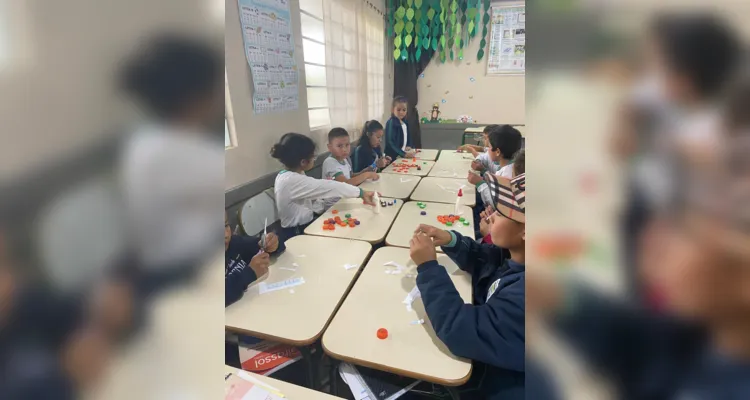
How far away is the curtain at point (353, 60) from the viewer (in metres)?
3.20

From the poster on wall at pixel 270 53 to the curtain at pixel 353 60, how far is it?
63cm

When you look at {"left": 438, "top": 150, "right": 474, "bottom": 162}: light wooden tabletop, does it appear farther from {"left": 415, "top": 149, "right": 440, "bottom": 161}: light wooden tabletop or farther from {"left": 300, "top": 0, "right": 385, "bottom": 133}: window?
{"left": 300, "top": 0, "right": 385, "bottom": 133}: window

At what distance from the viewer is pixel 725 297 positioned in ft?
0.46

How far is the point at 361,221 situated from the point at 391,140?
7.67ft

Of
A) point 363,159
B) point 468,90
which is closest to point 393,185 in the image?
point 363,159

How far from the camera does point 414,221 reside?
178cm

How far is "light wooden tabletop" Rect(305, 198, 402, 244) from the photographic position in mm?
1610

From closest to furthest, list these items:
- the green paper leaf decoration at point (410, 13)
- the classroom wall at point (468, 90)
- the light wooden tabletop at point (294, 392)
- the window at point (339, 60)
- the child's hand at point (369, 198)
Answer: the light wooden tabletop at point (294, 392) < the child's hand at point (369, 198) < the window at point (339, 60) < the green paper leaf decoration at point (410, 13) < the classroom wall at point (468, 90)

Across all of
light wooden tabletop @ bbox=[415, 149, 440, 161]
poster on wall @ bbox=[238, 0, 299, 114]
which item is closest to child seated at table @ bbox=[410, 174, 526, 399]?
poster on wall @ bbox=[238, 0, 299, 114]

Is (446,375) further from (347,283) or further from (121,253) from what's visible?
(121,253)

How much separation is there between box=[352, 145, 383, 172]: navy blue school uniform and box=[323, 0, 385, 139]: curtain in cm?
32

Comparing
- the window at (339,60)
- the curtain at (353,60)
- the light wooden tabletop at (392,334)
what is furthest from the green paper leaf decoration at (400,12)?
the light wooden tabletop at (392,334)

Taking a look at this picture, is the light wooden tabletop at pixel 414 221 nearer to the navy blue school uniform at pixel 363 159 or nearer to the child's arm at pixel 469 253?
the child's arm at pixel 469 253

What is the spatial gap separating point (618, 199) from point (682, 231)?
2cm
